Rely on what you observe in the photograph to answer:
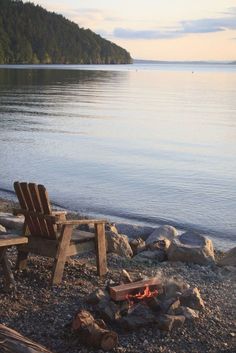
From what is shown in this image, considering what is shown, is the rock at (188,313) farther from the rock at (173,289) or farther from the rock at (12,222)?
the rock at (12,222)

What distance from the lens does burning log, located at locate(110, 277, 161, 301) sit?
5774 millimetres

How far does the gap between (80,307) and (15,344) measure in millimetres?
1523

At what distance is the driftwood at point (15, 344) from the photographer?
14.8 ft

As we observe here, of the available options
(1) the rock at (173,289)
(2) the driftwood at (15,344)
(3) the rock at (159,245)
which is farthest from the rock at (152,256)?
(2) the driftwood at (15,344)

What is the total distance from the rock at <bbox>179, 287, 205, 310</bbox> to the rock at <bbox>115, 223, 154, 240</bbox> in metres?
4.96

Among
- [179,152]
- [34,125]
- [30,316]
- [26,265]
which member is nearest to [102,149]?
[179,152]

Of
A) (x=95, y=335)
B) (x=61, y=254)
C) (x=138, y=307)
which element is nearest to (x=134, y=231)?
(x=61, y=254)

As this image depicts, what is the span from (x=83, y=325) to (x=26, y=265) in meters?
2.19

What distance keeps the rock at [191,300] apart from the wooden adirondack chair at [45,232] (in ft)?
4.56

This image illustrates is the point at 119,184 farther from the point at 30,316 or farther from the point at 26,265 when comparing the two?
the point at 30,316

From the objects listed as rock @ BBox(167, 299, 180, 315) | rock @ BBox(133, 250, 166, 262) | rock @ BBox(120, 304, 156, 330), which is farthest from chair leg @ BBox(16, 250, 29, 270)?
rock @ BBox(133, 250, 166, 262)

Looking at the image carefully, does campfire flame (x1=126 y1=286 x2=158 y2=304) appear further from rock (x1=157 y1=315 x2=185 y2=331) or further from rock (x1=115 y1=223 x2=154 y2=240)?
rock (x1=115 y1=223 x2=154 y2=240)

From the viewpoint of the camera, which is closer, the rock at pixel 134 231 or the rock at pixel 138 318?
the rock at pixel 138 318

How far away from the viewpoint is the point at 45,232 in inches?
270
